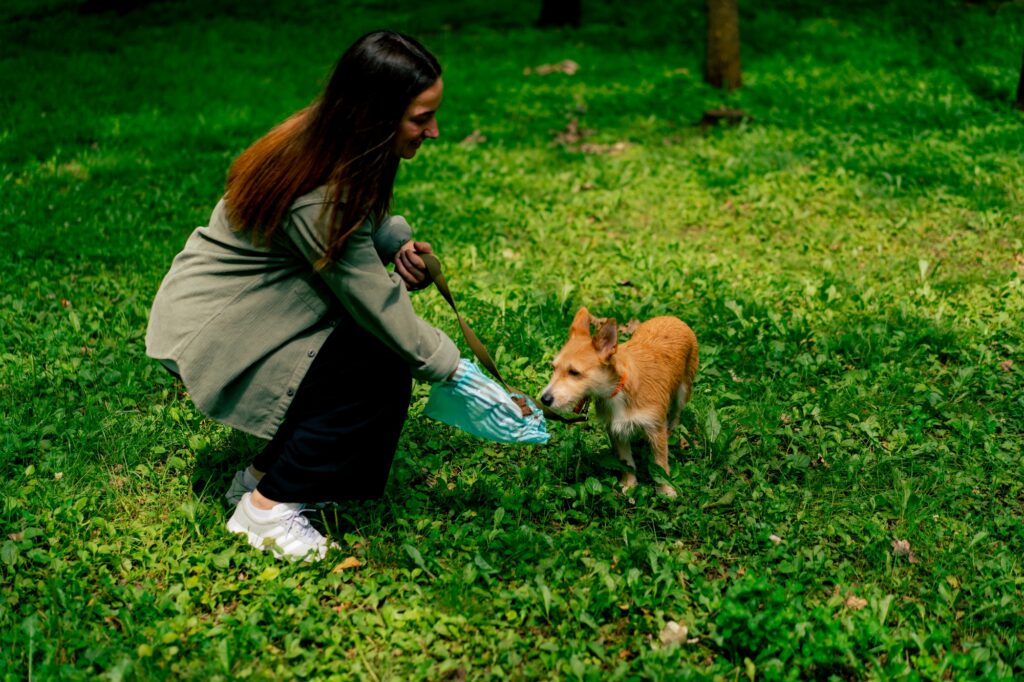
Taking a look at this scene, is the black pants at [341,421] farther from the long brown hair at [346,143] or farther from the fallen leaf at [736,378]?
the fallen leaf at [736,378]

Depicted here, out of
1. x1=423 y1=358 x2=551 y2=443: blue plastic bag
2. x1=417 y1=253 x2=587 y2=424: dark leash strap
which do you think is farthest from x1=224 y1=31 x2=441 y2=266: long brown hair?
x1=423 y1=358 x2=551 y2=443: blue plastic bag

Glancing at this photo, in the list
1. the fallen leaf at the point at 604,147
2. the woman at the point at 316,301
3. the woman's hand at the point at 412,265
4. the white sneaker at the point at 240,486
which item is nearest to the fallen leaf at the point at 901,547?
the woman at the point at 316,301

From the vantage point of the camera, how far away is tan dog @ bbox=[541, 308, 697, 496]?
142 inches

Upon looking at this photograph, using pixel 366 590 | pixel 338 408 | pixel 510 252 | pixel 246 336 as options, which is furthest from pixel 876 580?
pixel 510 252

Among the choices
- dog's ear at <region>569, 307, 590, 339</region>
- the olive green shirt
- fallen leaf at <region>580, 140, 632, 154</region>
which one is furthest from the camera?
fallen leaf at <region>580, 140, 632, 154</region>

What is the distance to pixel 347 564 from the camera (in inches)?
137

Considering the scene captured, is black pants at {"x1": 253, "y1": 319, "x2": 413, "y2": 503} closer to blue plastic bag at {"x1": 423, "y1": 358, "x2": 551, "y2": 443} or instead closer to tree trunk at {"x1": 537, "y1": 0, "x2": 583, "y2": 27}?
blue plastic bag at {"x1": 423, "y1": 358, "x2": 551, "y2": 443}

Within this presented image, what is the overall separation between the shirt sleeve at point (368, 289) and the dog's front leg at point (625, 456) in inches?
43.3

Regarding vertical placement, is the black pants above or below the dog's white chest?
above

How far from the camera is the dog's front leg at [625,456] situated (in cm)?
396

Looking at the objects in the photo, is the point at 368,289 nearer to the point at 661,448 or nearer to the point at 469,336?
the point at 469,336

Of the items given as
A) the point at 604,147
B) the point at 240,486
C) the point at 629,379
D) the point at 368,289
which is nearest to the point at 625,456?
the point at 629,379

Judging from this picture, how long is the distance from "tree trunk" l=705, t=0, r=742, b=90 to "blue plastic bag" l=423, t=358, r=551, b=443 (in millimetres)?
7954

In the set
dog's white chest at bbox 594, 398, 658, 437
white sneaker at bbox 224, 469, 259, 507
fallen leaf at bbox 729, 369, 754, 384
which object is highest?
dog's white chest at bbox 594, 398, 658, 437
